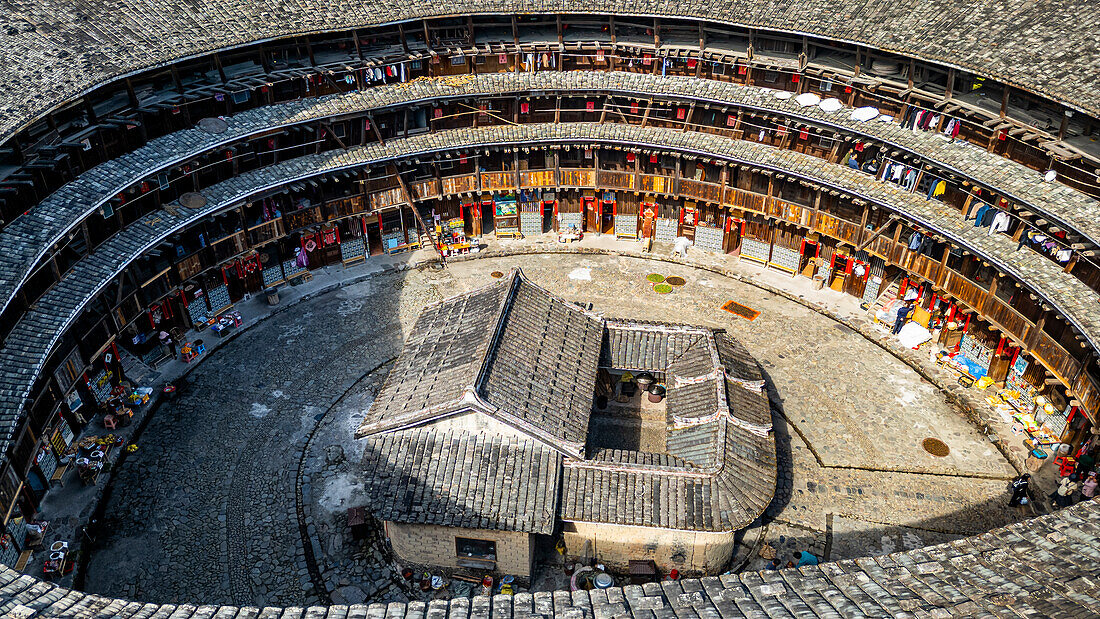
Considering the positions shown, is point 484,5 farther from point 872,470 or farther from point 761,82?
point 872,470

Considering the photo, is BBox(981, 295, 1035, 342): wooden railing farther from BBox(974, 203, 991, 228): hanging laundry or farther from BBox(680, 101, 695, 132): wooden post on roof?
BBox(680, 101, 695, 132): wooden post on roof

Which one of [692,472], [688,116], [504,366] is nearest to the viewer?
[692,472]

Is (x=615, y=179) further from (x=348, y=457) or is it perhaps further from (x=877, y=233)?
(x=348, y=457)

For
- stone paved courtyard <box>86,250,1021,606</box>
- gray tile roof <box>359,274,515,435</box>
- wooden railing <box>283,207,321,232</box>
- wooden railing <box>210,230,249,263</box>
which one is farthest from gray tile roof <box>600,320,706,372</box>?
wooden railing <box>210,230,249,263</box>

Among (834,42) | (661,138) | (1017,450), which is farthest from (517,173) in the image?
(1017,450)

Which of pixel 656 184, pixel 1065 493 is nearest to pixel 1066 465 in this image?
pixel 1065 493
